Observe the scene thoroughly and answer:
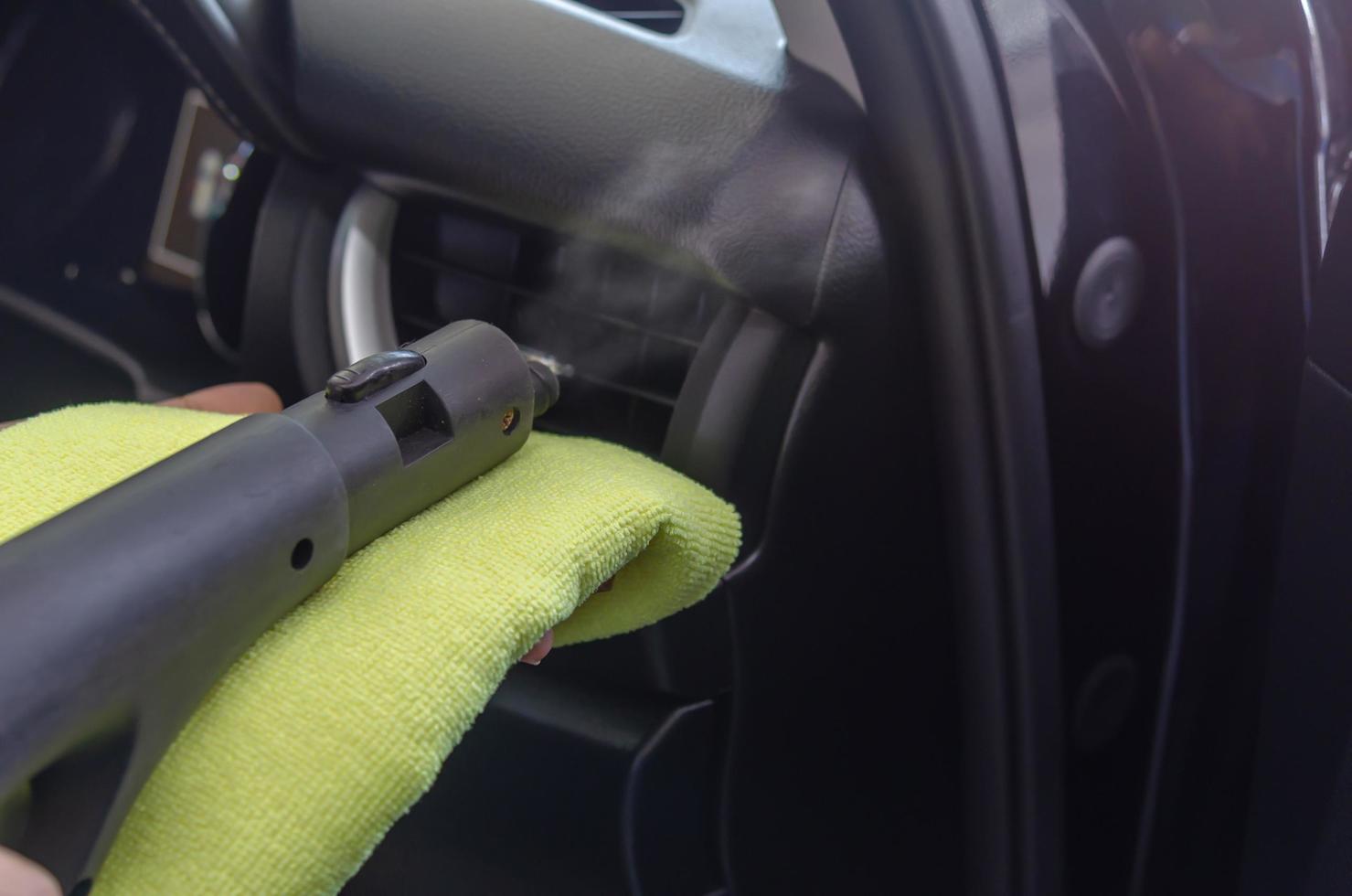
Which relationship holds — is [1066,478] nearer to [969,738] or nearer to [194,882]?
[969,738]

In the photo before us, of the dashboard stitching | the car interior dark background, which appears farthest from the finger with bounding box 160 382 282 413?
the dashboard stitching

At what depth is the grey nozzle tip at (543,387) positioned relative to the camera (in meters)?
0.53

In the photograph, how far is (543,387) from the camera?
0.53 meters

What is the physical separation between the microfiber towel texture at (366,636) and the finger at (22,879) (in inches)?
1.3

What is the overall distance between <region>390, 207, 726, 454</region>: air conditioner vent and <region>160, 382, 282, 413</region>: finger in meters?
0.09

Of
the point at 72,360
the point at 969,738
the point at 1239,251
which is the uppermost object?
the point at 1239,251

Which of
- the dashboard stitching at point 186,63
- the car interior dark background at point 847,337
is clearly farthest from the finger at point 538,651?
the dashboard stitching at point 186,63

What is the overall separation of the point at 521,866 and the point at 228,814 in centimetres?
32

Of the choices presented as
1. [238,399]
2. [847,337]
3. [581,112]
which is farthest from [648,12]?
[238,399]

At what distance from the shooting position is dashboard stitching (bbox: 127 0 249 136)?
0.65 m

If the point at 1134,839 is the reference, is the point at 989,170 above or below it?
above

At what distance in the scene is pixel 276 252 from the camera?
69cm

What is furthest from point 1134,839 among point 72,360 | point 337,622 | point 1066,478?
point 72,360

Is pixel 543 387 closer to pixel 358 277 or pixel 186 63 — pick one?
pixel 358 277
